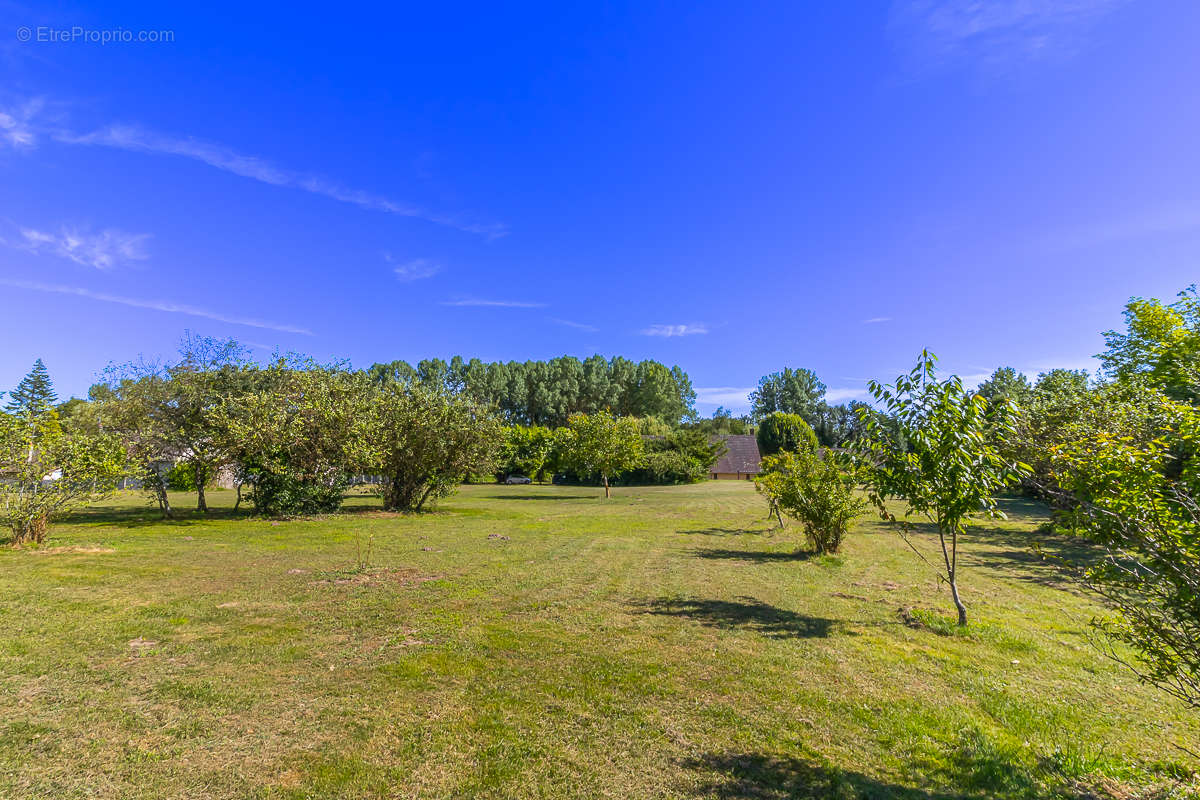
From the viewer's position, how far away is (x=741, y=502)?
29.6 metres

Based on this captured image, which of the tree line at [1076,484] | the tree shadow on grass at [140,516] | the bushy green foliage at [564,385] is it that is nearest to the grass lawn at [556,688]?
the tree line at [1076,484]

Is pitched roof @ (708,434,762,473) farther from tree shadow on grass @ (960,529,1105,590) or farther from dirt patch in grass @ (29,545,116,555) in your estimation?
dirt patch in grass @ (29,545,116,555)

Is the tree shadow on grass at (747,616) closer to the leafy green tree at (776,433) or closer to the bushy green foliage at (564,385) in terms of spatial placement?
the leafy green tree at (776,433)

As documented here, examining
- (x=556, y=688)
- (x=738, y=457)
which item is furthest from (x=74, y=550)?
(x=738, y=457)

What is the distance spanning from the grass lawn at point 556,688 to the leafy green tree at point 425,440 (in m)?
11.5

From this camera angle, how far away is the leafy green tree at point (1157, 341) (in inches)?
711

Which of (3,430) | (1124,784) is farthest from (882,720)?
(3,430)

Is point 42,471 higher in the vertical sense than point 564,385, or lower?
lower

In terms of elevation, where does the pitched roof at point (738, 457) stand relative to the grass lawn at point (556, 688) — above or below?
above

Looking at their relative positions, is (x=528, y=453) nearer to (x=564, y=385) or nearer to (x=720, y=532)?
(x=564, y=385)

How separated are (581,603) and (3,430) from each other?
14836mm

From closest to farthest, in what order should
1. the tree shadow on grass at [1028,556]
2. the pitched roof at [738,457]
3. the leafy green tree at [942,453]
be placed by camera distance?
the leafy green tree at [942,453] < the tree shadow on grass at [1028,556] < the pitched roof at [738,457]

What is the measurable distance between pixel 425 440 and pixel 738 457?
47.5 meters

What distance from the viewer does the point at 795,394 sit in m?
82.4
